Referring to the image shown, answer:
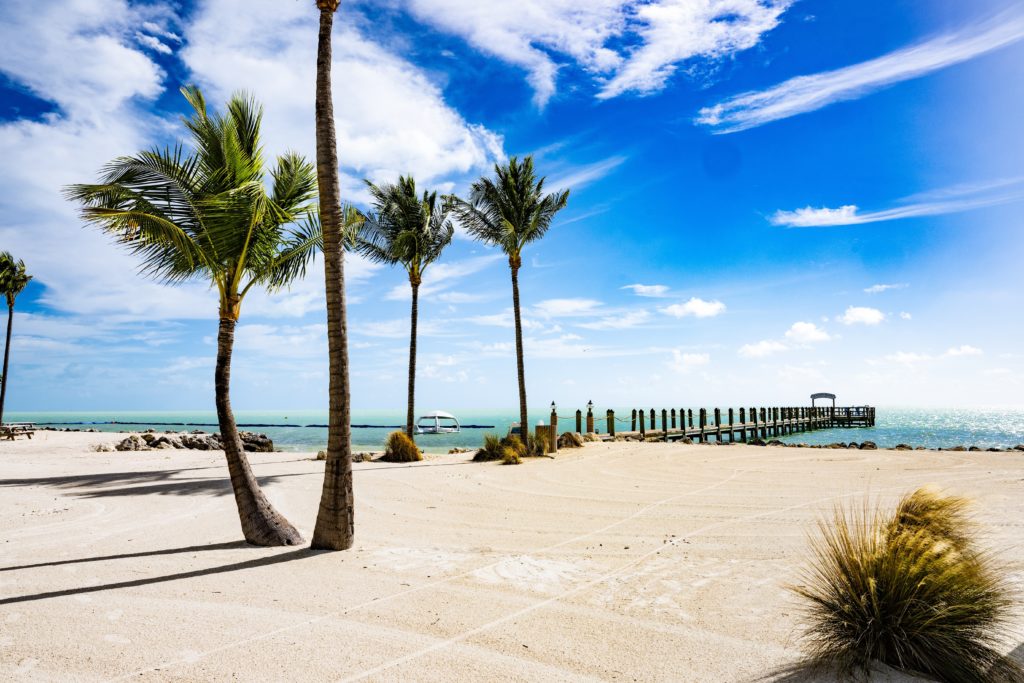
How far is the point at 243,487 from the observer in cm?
823

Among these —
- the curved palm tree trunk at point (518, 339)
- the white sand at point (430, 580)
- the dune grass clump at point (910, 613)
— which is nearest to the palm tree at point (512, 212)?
the curved palm tree trunk at point (518, 339)

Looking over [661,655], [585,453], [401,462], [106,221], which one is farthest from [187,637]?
[585,453]

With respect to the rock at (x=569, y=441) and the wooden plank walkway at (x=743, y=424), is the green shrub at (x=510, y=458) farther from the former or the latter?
the wooden plank walkway at (x=743, y=424)

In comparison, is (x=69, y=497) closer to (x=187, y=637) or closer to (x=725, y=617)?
(x=187, y=637)

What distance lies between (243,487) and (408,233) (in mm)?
15669

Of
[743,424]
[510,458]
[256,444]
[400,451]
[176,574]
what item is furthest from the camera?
[743,424]

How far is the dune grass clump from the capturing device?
12.5 ft

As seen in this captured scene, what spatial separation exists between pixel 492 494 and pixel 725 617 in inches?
305

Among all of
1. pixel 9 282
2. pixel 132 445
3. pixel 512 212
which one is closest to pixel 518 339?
pixel 512 212

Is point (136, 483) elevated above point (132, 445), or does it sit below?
above

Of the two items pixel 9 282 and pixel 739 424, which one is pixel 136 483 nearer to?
pixel 9 282

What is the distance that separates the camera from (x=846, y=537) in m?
4.26

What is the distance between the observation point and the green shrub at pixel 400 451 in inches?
769

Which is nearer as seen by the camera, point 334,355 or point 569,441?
point 334,355
